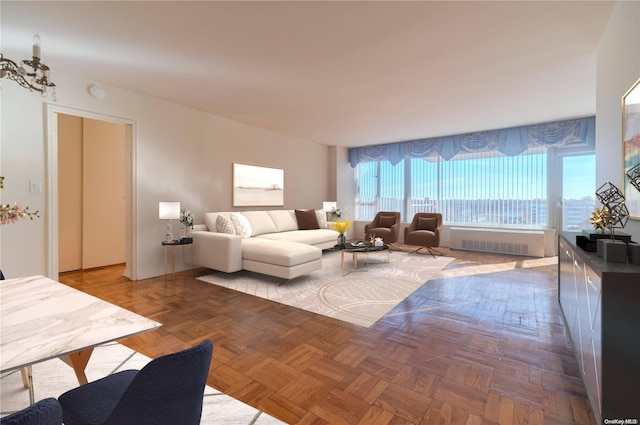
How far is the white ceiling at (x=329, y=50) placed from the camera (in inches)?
88.2

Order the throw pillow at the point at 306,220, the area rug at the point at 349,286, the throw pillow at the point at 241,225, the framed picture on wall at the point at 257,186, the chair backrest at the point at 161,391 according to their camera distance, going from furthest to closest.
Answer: the throw pillow at the point at 306,220, the framed picture on wall at the point at 257,186, the throw pillow at the point at 241,225, the area rug at the point at 349,286, the chair backrest at the point at 161,391

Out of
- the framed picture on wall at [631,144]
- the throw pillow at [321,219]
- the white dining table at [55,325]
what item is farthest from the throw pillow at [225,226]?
the framed picture on wall at [631,144]

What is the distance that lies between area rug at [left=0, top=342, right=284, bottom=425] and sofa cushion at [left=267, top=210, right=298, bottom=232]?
11.9 feet

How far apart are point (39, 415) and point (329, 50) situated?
306 centimetres

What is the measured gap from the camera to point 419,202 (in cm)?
727

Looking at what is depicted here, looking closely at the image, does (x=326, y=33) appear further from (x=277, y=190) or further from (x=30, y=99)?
(x=277, y=190)

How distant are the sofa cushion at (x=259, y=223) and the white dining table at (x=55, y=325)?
12.0ft

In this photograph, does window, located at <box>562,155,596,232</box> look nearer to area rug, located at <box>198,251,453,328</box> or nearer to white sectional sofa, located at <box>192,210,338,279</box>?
area rug, located at <box>198,251,453,328</box>

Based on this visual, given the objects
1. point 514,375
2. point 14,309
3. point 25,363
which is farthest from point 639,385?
point 14,309

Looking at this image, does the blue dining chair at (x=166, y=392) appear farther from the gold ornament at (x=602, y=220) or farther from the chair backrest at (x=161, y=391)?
the gold ornament at (x=602, y=220)

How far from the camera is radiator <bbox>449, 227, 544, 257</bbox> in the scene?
5448mm

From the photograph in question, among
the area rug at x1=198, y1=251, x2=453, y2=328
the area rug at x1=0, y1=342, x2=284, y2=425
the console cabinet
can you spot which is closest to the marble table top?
the area rug at x1=0, y1=342, x2=284, y2=425

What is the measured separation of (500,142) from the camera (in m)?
5.95

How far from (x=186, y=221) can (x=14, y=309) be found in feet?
10.6
